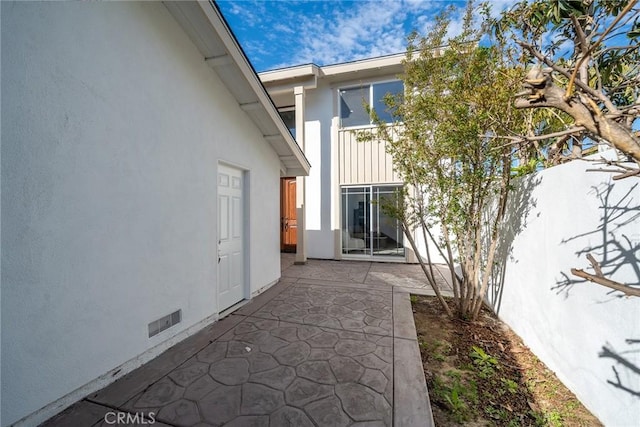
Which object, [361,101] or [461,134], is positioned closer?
[461,134]

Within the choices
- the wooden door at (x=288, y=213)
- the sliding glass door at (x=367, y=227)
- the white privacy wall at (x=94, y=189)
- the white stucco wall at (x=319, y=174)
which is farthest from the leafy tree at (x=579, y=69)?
the wooden door at (x=288, y=213)

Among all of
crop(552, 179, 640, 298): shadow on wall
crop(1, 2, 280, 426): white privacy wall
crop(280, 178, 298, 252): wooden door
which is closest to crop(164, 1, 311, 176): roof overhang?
crop(1, 2, 280, 426): white privacy wall

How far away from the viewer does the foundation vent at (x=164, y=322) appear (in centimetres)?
289

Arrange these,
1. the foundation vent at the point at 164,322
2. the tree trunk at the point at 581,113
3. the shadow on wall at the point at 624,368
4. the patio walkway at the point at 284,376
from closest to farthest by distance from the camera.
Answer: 1. the tree trunk at the point at 581,113
2. the shadow on wall at the point at 624,368
3. the patio walkway at the point at 284,376
4. the foundation vent at the point at 164,322

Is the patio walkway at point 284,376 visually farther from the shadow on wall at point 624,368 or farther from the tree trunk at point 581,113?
the tree trunk at point 581,113

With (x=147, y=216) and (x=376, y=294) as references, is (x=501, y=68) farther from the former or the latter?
(x=147, y=216)

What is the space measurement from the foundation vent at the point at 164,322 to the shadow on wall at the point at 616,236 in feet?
13.6

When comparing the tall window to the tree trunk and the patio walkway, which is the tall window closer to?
the patio walkway

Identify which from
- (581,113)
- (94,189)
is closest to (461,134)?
(581,113)

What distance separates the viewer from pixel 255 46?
22.4 feet

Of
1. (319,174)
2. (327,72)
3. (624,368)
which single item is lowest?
(624,368)

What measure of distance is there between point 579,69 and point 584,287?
2026 mm

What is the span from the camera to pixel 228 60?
3.60 m

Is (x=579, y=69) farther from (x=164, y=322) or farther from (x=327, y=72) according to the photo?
(x=327, y=72)
